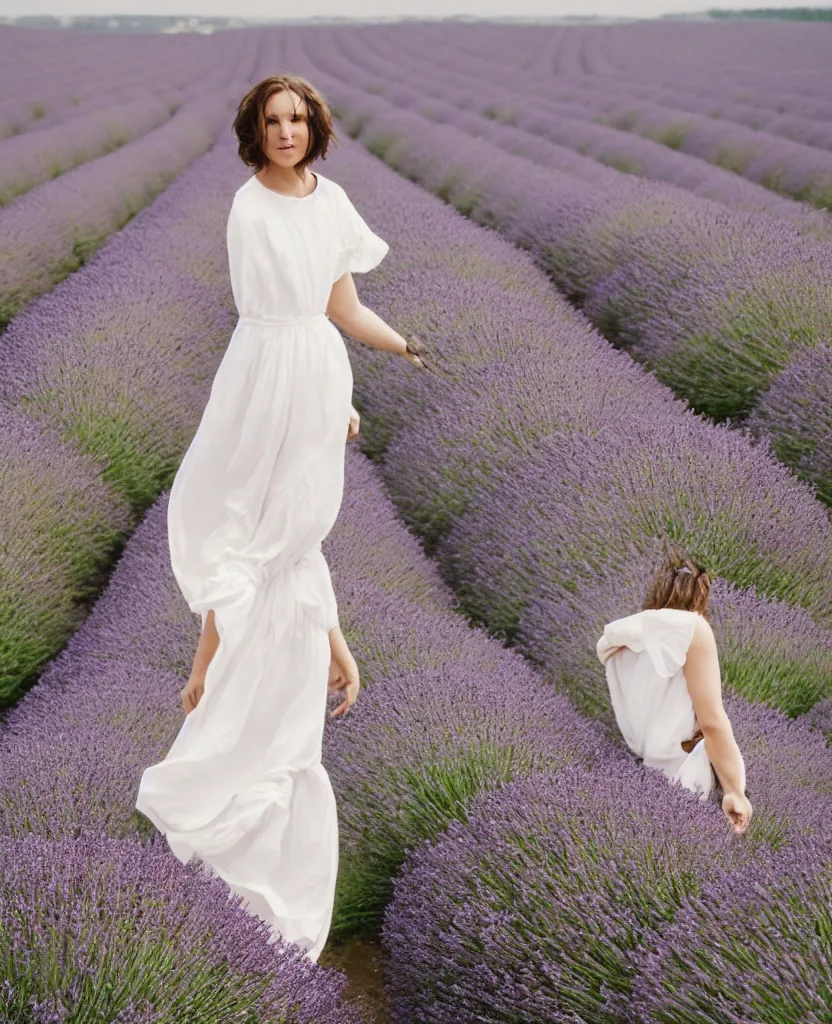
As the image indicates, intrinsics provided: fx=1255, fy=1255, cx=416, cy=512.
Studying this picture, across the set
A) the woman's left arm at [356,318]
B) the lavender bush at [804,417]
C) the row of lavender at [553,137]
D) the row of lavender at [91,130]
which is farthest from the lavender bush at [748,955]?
the row of lavender at [91,130]

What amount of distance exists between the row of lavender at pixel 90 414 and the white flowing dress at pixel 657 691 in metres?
1.52

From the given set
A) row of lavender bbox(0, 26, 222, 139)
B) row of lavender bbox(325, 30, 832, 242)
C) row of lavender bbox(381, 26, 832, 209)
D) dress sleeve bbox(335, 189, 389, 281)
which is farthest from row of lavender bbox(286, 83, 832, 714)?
row of lavender bbox(0, 26, 222, 139)

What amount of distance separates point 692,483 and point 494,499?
57 cm

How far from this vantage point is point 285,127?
1.74 meters

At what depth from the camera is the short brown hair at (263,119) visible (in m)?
1.74

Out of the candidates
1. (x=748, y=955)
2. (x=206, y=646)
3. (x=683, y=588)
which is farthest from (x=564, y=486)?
(x=748, y=955)

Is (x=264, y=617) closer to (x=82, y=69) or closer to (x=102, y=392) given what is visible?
(x=102, y=392)

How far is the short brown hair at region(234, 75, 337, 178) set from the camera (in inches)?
68.6

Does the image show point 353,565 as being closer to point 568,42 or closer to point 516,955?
point 516,955

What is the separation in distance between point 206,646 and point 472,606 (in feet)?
5.18

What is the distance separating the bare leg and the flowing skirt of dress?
0.08 ft

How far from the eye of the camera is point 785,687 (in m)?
2.66

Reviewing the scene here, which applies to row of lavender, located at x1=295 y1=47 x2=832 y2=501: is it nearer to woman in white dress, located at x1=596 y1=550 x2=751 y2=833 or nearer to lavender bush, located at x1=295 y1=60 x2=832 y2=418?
lavender bush, located at x1=295 y1=60 x2=832 y2=418

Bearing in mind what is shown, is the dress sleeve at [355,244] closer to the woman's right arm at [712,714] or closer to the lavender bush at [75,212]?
the woman's right arm at [712,714]
